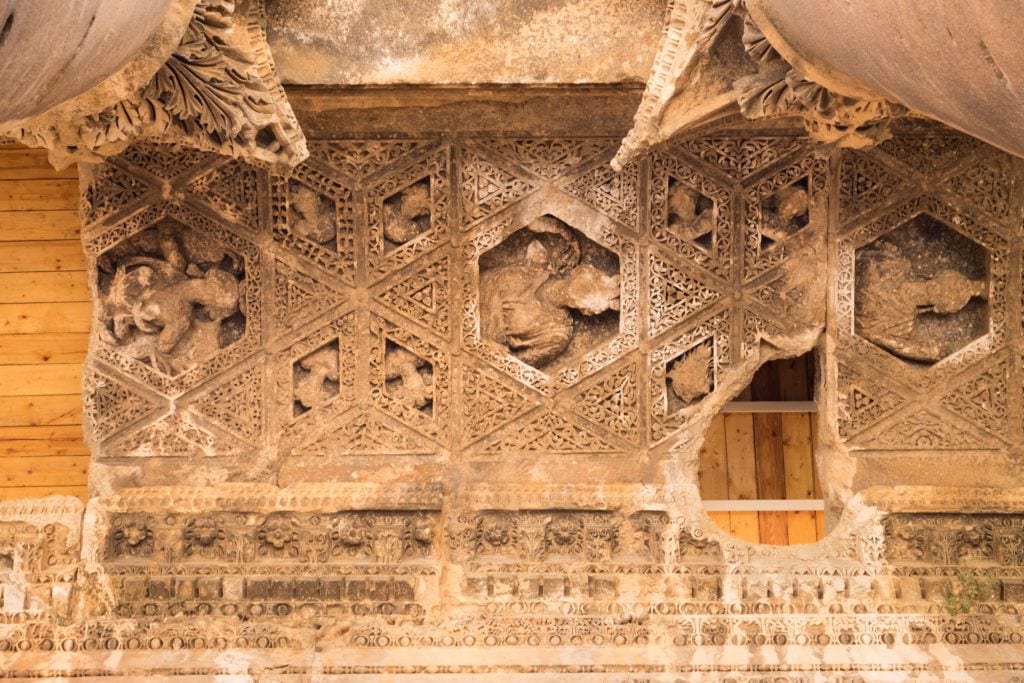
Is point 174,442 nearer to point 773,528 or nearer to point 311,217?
point 311,217

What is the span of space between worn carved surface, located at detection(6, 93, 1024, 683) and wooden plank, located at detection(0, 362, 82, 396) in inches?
22.2

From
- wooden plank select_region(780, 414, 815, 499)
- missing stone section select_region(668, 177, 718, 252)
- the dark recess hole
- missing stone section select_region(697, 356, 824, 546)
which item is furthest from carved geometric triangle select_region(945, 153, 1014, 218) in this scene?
the dark recess hole

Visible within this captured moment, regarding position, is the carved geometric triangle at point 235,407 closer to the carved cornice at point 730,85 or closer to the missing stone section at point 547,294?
the missing stone section at point 547,294

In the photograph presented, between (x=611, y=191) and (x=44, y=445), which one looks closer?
(x=611, y=191)

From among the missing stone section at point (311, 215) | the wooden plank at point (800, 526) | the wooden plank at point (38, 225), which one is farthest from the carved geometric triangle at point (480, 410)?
the wooden plank at point (38, 225)

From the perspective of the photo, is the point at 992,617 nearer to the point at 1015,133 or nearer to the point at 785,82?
the point at 785,82

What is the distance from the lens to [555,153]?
4.33 meters

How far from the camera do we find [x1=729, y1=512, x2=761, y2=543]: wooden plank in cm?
495

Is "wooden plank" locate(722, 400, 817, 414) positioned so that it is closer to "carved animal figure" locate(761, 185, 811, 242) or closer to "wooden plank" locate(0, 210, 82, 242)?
"carved animal figure" locate(761, 185, 811, 242)

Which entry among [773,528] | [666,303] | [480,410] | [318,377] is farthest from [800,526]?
[318,377]

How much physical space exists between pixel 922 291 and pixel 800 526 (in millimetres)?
1173

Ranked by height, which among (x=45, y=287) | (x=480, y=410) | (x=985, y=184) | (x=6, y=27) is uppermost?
(x=985, y=184)

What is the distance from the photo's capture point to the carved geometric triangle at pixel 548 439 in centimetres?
437

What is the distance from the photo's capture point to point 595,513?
4.31m
